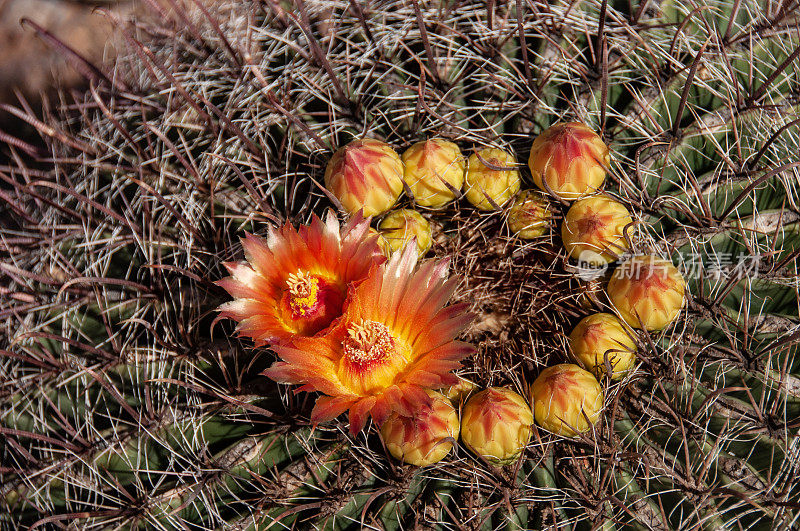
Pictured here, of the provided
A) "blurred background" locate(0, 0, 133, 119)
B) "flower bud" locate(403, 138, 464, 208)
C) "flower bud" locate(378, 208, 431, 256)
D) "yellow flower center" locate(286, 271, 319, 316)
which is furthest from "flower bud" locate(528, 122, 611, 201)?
"blurred background" locate(0, 0, 133, 119)

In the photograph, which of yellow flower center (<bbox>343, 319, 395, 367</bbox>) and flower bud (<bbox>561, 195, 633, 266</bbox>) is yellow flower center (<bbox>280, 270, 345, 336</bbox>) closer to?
yellow flower center (<bbox>343, 319, 395, 367</bbox>)

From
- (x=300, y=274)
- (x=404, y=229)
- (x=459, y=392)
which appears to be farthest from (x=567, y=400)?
(x=300, y=274)

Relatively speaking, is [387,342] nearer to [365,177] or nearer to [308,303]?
[308,303]

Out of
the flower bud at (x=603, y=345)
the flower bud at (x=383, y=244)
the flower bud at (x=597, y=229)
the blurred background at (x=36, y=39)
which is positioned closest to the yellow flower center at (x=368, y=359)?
the flower bud at (x=383, y=244)

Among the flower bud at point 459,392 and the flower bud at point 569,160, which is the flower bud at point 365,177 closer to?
the flower bud at point 569,160

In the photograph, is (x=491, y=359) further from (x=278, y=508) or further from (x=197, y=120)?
(x=197, y=120)

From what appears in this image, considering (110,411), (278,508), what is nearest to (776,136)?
(278,508)
